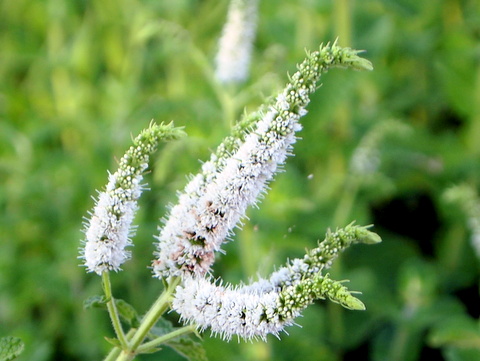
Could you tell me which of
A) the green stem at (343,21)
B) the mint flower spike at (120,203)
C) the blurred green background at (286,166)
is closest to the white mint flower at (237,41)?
the blurred green background at (286,166)

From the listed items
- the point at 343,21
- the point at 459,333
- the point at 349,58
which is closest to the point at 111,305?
the point at 349,58

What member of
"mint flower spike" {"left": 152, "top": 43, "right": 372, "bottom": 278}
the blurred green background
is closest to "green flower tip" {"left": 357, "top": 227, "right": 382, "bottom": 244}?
"mint flower spike" {"left": 152, "top": 43, "right": 372, "bottom": 278}

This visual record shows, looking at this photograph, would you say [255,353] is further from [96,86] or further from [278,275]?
[96,86]

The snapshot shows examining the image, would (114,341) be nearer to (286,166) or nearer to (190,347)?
(190,347)

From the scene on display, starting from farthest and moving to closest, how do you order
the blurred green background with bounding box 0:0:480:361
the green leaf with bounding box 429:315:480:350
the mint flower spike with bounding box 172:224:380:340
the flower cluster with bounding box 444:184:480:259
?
the blurred green background with bounding box 0:0:480:361 → the flower cluster with bounding box 444:184:480:259 → the green leaf with bounding box 429:315:480:350 → the mint flower spike with bounding box 172:224:380:340

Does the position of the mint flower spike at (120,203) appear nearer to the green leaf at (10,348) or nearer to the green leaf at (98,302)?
the green leaf at (98,302)

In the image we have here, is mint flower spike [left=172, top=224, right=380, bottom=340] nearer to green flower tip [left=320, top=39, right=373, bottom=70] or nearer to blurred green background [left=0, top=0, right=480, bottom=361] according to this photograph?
green flower tip [left=320, top=39, right=373, bottom=70]
